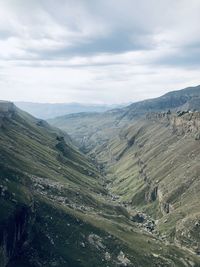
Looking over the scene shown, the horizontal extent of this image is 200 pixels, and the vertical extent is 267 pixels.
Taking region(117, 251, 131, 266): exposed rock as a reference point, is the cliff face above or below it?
above

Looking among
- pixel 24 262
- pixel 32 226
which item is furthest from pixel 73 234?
pixel 24 262

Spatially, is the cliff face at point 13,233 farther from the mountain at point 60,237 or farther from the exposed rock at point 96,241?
the exposed rock at point 96,241

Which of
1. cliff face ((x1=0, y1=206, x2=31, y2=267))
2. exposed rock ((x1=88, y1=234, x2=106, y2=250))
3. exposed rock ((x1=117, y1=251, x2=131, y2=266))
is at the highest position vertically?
cliff face ((x1=0, y1=206, x2=31, y2=267))

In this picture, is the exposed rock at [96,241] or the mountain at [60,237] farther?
the exposed rock at [96,241]

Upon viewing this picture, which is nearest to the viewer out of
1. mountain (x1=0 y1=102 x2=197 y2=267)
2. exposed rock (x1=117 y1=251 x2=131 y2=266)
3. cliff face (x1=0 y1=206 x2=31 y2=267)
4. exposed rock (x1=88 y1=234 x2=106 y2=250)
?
cliff face (x1=0 y1=206 x2=31 y2=267)

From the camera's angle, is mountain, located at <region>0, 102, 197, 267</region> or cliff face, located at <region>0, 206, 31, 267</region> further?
mountain, located at <region>0, 102, 197, 267</region>

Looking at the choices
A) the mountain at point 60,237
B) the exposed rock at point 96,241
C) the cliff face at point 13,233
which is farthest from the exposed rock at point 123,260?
the cliff face at point 13,233

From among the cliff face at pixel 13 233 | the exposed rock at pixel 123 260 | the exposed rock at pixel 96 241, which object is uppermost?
the cliff face at pixel 13 233

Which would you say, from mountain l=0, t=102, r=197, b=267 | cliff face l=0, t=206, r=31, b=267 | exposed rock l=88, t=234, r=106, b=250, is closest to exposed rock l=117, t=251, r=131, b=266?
mountain l=0, t=102, r=197, b=267

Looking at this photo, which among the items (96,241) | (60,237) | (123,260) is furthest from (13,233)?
(123,260)

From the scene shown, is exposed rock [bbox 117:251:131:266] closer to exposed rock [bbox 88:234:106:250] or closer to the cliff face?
exposed rock [bbox 88:234:106:250]

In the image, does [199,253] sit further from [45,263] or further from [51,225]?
[45,263]
